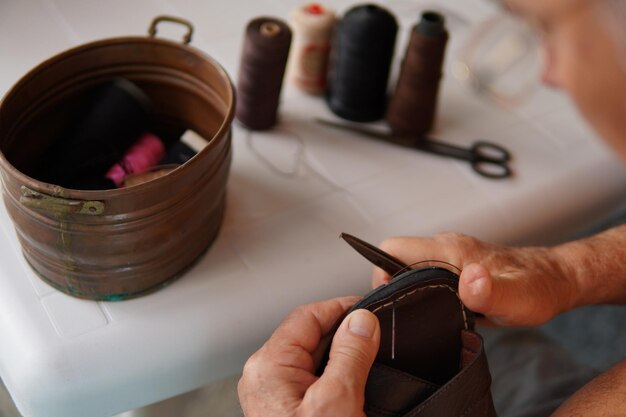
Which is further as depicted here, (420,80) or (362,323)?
(420,80)

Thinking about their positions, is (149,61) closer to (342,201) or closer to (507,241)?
(342,201)

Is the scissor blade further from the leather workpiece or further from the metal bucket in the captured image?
the metal bucket

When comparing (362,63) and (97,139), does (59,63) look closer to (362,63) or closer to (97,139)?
(97,139)

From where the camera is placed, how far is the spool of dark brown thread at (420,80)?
1.05m

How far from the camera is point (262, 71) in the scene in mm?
1031

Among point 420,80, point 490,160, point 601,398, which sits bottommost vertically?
point 601,398

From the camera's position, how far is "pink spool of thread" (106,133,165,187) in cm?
92

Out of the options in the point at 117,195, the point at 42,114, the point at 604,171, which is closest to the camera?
the point at 117,195

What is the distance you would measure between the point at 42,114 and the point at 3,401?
1.60 feet

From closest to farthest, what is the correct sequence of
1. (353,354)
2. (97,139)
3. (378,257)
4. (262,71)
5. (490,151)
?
(353,354)
(378,257)
(97,139)
(262,71)
(490,151)

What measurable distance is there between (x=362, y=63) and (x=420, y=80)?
0.10m

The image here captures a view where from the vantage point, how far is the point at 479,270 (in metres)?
0.76

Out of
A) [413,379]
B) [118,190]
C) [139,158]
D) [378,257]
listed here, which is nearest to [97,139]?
[139,158]

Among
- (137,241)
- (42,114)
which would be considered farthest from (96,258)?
(42,114)
